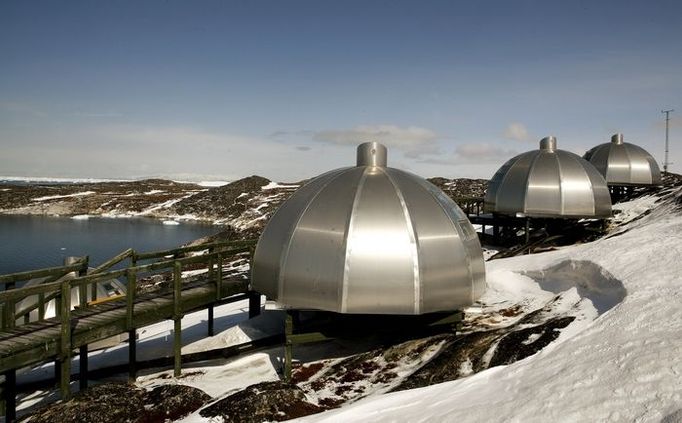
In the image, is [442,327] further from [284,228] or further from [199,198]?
[199,198]

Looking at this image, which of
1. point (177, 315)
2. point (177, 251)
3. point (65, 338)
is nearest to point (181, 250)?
point (177, 251)

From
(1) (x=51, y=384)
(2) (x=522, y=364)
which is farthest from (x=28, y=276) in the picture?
(2) (x=522, y=364)

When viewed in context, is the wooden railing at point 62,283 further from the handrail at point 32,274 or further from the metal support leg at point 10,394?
the metal support leg at point 10,394

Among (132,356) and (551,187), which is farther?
(551,187)

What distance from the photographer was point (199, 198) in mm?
102750

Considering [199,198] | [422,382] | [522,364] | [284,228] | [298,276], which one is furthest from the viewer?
[199,198]

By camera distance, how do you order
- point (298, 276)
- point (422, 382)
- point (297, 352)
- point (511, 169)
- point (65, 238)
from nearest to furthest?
point (422, 382), point (298, 276), point (297, 352), point (511, 169), point (65, 238)

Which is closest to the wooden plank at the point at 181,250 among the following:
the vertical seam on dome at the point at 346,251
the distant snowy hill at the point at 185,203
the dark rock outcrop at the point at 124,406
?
the dark rock outcrop at the point at 124,406

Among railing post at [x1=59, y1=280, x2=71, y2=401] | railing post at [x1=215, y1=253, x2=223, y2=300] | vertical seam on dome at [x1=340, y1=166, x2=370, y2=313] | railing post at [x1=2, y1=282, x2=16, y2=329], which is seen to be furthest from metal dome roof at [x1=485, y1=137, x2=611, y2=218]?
railing post at [x1=2, y1=282, x2=16, y2=329]

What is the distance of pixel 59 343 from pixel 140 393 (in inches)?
95.8

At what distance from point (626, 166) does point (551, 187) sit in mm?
19497

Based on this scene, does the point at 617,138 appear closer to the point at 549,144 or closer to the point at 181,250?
the point at 549,144

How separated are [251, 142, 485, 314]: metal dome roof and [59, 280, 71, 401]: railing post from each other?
4724 mm

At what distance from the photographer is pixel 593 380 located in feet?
24.1
